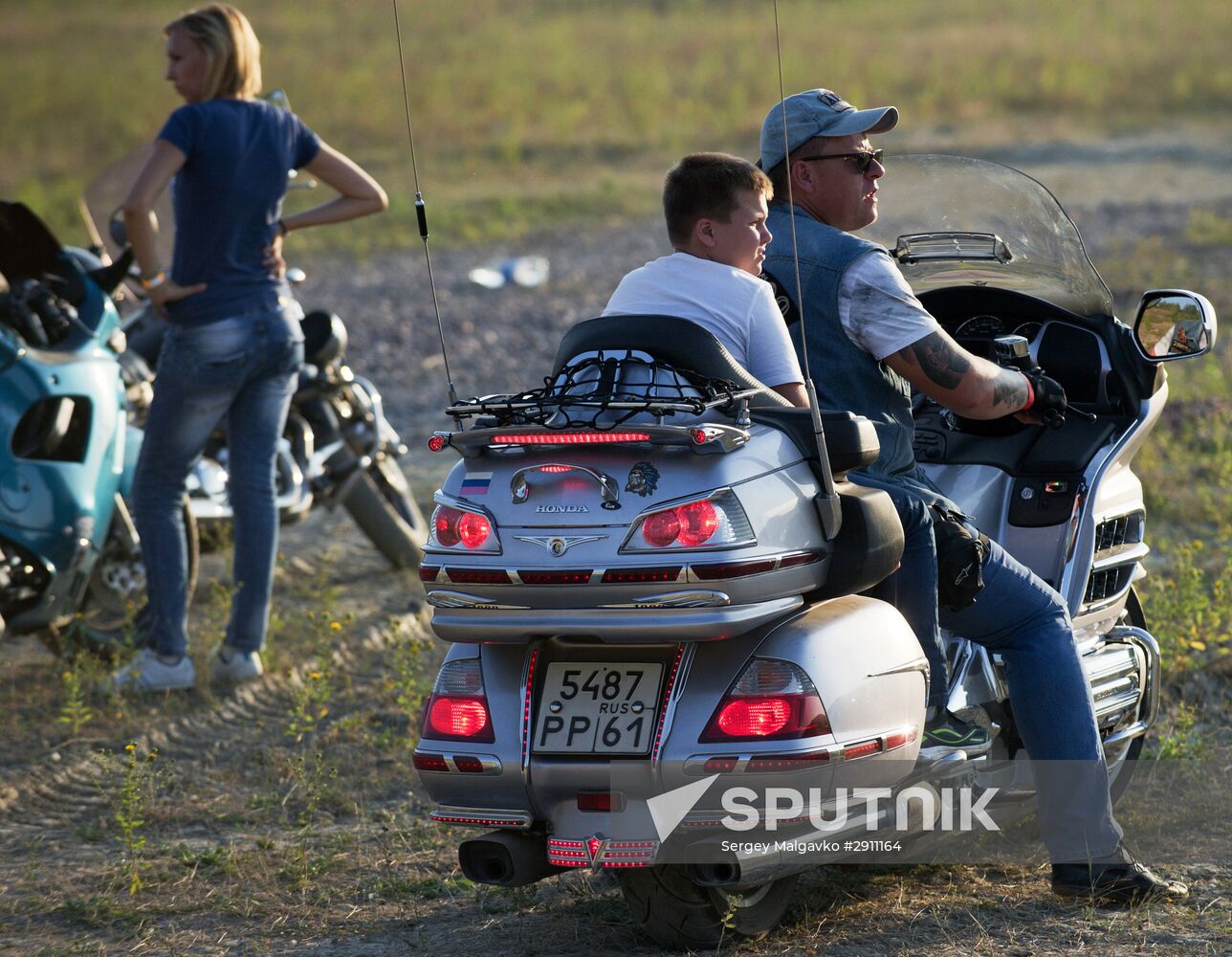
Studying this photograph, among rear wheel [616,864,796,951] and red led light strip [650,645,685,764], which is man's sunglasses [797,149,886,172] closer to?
red led light strip [650,645,685,764]

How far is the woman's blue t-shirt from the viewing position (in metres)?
6.38

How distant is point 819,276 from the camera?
4.38m

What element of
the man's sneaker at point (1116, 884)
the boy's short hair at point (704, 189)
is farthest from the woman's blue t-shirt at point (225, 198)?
the man's sneaker at point (1116, 884)

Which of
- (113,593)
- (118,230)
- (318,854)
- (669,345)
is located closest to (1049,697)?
(669,345)

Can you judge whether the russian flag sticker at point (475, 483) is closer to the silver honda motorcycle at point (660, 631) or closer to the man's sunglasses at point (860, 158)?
the silver honda motorcycle at point (660, 631)

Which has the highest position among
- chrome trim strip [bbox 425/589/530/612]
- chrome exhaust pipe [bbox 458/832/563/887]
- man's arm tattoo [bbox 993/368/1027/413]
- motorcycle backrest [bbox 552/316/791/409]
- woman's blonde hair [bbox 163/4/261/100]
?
woman's blonde hair [bbox 163/4/261/100]

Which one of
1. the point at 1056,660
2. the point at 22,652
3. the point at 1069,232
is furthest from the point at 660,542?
the point at 22,652

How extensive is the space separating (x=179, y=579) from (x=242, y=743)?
27.8 inches

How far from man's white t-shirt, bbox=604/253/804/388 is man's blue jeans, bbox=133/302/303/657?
2.58m

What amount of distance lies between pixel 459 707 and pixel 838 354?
1.21 meters

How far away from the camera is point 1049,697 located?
4.49 metres

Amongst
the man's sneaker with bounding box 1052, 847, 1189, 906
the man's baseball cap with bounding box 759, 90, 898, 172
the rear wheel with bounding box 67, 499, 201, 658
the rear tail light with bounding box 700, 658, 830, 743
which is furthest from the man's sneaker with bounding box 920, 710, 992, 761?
the rear wheel with bounding box 67, 499, 201, 658

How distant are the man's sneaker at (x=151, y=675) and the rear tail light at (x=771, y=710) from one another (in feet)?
10.6

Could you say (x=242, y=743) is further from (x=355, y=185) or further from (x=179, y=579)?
(x=355, y=185)
